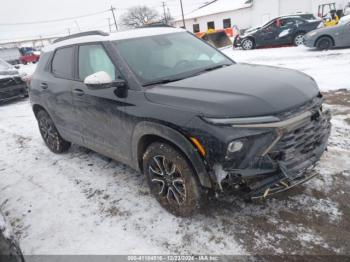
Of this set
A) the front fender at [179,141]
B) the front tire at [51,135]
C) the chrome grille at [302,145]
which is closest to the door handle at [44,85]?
the front tire at [51,135]

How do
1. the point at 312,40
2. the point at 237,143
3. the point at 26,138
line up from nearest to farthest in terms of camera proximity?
the point at 237,143, the point at 26,138, the point at 312,40

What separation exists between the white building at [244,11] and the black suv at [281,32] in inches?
698

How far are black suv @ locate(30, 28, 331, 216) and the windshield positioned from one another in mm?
12

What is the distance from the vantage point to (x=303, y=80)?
3068 mm

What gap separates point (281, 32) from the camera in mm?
15062

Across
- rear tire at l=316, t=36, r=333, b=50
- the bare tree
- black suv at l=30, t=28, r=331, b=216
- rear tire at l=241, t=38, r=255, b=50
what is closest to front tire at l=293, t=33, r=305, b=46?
rear tire at l=241, t=38, r=255, b=50

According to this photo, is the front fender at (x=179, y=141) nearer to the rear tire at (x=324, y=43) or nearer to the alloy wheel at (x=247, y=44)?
the rear tire at (x=324, y=43)

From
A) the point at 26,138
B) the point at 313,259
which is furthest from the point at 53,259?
the point at 26,138

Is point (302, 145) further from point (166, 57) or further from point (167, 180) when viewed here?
point (166, 57)

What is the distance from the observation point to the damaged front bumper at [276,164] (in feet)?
7.90

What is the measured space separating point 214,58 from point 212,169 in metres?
1.88

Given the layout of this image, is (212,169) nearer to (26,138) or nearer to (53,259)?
(53,259)

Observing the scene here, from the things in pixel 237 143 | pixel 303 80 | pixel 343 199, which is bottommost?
pixel 343 199

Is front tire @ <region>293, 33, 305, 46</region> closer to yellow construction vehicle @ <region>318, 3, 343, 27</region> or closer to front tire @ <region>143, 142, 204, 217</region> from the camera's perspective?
yellow construction vehicle @ <region>318, 3, 343, 27</region>
